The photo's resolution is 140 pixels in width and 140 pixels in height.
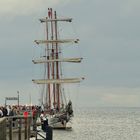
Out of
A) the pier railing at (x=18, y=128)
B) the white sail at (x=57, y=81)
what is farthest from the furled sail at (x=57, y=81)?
the pier railing at (x=18, y=128)

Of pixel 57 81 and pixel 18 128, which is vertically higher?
pixel 57 81

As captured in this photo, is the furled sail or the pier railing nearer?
the pier railing

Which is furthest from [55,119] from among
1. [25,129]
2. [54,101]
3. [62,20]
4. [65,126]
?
[25,129]

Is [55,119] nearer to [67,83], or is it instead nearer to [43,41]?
[67,83]

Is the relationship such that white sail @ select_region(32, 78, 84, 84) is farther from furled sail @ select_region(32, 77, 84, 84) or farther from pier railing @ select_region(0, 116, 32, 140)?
pier railing @ select_region(0, 116, 32, 140)

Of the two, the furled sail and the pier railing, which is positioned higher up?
the furled sail

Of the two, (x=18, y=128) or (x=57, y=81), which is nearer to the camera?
(x=18, y=128)

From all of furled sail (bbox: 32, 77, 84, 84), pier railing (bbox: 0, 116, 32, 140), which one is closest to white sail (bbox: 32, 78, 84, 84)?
furled sail (bbox: 32, 77, 84, 84)

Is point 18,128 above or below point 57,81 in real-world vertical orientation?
below

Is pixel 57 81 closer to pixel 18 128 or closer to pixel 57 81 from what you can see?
pixel 57 81

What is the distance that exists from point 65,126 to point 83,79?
40.7 feet

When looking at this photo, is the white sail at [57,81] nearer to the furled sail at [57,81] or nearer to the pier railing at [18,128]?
the furled sail at [57,81]

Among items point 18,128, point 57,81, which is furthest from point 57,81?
point 18,128

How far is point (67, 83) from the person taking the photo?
9300cm
